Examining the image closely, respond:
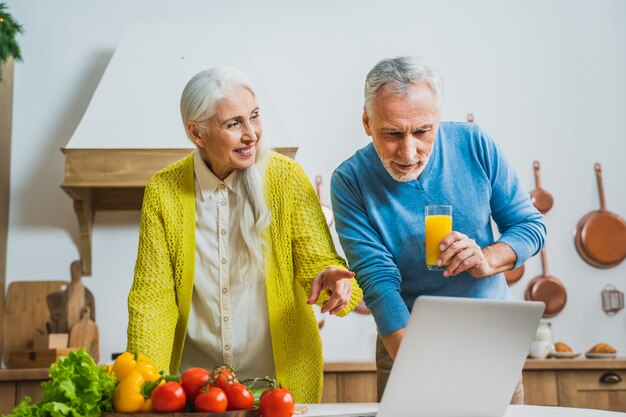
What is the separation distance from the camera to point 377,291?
1645 millimetres

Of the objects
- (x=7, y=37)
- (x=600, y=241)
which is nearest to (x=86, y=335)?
(x=7, y=37)

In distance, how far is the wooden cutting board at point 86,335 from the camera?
321cm

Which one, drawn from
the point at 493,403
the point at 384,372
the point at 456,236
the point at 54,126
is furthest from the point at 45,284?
the point at 493,403

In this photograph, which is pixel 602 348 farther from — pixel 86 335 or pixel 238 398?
pixel 238 398

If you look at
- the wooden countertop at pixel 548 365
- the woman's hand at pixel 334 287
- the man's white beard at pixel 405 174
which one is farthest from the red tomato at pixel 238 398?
the wooden countertop at pixel 548 365

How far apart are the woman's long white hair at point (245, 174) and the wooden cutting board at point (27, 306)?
192 cm

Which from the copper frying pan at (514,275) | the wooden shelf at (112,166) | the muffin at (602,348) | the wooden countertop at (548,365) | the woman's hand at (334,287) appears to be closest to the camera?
the woman's hand at (334,287)

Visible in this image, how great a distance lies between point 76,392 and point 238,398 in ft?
0.74

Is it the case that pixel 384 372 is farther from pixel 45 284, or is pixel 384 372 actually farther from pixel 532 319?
pixel 45 284

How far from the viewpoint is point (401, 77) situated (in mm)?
1675

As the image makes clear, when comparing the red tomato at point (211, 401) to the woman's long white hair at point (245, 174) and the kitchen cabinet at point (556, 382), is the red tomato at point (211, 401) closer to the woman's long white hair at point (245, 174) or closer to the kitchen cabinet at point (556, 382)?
the woman's long white hair at point (245, 174)

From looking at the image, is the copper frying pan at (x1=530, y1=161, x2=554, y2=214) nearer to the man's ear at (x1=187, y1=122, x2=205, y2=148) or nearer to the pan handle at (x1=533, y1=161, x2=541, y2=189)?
the pan handle at (x1=533, y1=161, x2=541, y2=189)

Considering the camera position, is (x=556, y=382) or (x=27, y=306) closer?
(x=556, y=382)

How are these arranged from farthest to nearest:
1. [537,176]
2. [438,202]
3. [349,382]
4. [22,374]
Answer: [537,176], [349,382], [22,374], [438,202]
